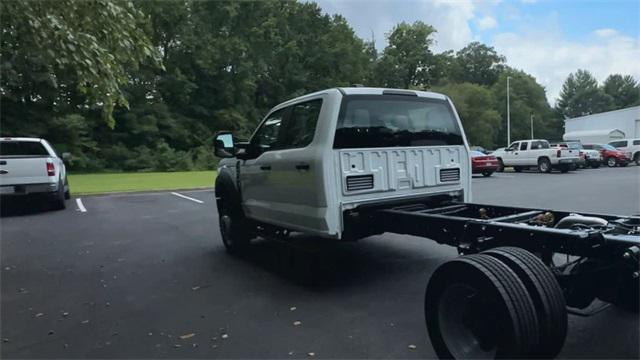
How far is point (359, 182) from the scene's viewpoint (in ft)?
15.2

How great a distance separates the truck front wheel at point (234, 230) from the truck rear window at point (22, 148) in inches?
311

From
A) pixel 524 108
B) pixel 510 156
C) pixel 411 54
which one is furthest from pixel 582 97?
pixel 510 156

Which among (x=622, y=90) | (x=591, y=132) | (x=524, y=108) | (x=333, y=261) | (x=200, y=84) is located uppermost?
(x=622, y=90)

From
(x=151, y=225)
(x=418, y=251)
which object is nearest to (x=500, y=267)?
(x=418, y=251)

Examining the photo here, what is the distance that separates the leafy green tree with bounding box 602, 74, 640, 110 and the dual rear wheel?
11899cm

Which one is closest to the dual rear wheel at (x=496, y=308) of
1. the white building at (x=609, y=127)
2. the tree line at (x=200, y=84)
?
the tree line at (x=200, y=84)

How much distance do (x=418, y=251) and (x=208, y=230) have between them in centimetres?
430

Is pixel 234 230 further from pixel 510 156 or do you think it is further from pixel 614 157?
pixel 614 157

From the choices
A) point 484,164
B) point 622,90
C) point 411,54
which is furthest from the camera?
point 622,90

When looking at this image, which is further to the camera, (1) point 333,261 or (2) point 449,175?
(1) point 333,261

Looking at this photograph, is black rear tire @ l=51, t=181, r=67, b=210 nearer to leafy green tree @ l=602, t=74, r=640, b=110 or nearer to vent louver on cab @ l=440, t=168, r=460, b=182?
vent louver on cab @ l=440, t=168, r=460, b=182

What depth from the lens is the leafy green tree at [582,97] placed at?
103812 millimetres

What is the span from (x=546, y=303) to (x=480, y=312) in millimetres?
413

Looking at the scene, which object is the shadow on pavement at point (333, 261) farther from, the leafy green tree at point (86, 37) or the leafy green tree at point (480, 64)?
the leafy green tree at point (480, 64)
